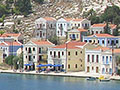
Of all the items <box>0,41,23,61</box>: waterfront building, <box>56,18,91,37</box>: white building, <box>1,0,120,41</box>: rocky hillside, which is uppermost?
<box>1,0,120,41</box>: rocky hillside

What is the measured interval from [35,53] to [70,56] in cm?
661

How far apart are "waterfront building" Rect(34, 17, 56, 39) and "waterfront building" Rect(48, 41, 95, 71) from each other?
1751 centimetres

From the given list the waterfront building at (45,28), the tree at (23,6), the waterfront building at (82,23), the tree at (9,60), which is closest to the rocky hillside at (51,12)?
the tree at (23,6)

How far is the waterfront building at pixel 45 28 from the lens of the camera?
108312 millimetres

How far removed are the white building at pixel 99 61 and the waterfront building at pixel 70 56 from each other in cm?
224

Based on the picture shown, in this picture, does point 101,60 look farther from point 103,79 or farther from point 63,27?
point 63,27

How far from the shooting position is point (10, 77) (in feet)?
284

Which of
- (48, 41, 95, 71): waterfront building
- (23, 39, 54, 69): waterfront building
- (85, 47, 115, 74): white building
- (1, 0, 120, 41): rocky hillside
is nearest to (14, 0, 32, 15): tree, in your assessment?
(1, 0, 120, 41): rocky hillside

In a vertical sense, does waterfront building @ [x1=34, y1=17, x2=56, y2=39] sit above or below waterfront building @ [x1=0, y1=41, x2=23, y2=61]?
above

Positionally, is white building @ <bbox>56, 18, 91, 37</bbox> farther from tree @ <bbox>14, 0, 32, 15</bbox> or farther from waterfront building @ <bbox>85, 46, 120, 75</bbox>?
tree @ <bbox>14, 0, 32, 15</bbox>

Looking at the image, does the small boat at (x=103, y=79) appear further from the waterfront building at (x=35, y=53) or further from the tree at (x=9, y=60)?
the tree at (x=9, y=60)

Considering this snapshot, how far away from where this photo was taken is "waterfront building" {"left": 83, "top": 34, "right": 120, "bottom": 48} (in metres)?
95.6

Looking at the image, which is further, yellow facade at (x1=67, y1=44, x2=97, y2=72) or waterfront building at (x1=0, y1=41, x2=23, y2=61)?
waterfront building at (x1=0, y1=41, x2=23, y2=61)

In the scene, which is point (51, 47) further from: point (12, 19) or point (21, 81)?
point (12, 19)
